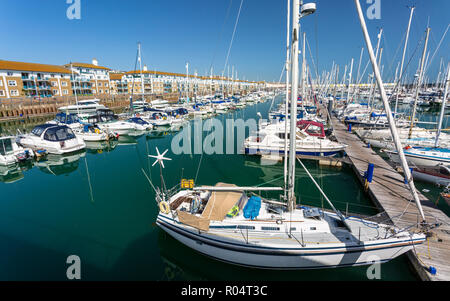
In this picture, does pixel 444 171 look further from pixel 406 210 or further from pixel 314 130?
pixel 314 130

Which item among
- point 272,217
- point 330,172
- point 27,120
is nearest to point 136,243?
point 272,217

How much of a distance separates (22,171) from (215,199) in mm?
24233

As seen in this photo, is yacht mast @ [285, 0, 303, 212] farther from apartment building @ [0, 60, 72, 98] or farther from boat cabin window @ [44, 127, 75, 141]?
apartment building @ [0, 60, 72, 98]

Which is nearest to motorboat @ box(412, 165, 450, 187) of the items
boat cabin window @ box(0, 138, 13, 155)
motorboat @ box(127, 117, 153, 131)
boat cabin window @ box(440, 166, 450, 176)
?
boat cabin window @ box(440, 166, 450, 176)

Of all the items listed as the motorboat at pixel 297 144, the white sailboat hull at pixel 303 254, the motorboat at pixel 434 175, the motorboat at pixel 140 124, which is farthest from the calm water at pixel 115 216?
the motorboat at pixel 140 124

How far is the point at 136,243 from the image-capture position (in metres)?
12.0

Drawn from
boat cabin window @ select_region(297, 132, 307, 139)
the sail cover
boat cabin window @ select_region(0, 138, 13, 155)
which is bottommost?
the sail cover

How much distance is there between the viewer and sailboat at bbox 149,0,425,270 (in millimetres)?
8773

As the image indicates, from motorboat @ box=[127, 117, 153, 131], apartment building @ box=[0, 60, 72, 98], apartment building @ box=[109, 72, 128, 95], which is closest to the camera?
motorboat @ box=[127, 117, 153, 131]

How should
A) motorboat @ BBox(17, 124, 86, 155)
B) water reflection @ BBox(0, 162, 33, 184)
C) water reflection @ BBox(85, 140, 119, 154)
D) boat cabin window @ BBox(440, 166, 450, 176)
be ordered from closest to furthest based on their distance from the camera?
1. boat cabin window @ BBox(440, 166, 450, 176)
2. water reflection @ BBox(0, 162, 33, 184)
3. motorboat @ BBox(17, 124, 86, 155)
4. water reflection @ BBox(85, 140, 119, 154)

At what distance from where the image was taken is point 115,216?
14469mm
